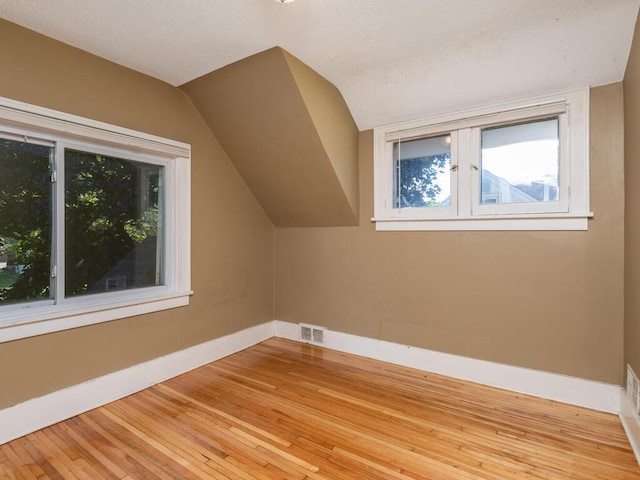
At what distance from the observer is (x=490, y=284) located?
2.46 metres

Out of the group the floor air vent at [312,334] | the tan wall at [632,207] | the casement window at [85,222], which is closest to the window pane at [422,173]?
the tan wall at [632,207]

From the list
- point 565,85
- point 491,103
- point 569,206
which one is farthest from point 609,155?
point 491,103

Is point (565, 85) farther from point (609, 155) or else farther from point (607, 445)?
point (607, 445)

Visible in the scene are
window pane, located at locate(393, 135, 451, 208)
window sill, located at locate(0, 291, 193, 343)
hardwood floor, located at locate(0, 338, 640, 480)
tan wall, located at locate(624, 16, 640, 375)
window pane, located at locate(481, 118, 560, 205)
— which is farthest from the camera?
window pane, located at locate(393, 135, 451, 208)

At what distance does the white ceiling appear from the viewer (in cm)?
172

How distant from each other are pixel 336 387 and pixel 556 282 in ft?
5.40

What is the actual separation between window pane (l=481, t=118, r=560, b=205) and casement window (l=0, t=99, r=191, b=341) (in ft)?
7.58

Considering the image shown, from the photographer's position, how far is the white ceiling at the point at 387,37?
5.66 ft

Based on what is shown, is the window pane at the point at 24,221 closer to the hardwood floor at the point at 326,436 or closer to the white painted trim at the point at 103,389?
the white painted trim at the point at 103,389

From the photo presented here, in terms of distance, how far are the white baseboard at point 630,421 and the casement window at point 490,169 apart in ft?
3.39

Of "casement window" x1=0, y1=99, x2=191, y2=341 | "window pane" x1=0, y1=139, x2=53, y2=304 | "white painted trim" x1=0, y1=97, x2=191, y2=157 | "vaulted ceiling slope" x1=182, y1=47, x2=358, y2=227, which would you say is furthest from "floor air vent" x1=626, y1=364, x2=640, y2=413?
"window pane" x1=0, y1=139, x2=53, y2=304

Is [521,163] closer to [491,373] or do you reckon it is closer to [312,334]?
[491,373]

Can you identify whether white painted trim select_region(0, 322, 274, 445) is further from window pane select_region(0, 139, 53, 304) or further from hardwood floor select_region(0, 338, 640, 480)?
window pane select_region(0, 139, 53, 304)

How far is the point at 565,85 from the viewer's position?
85.0 inches
